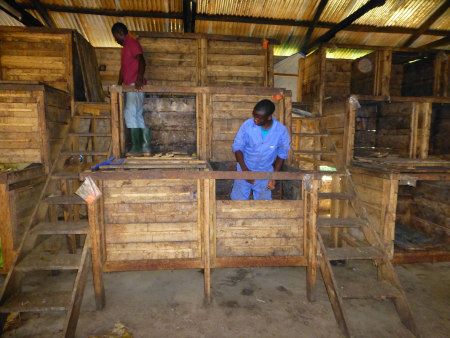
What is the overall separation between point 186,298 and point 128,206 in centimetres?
167

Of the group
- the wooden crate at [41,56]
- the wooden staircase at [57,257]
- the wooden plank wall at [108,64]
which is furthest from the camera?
the wooden plank wall at [108,64]

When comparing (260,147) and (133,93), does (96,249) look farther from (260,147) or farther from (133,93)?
(133,93)

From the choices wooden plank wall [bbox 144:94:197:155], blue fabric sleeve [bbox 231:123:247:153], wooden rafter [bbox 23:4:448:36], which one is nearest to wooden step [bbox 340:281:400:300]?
blue fabric sleeve [bbox 231:123:247:153]

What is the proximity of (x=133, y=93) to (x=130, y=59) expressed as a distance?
777 millimetres

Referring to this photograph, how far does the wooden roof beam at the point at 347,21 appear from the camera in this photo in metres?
8.09

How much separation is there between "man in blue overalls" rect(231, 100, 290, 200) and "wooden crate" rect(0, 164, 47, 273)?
144 inches

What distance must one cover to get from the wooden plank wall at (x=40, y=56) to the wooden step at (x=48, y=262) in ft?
15.5

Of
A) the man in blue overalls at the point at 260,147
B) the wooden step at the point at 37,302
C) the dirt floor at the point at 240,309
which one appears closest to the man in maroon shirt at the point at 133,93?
the man in blue overalls at the point at 260,147

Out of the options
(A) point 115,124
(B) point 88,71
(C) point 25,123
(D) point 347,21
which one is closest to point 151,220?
(A) point 115,124

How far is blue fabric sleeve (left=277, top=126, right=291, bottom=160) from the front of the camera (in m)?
4.73

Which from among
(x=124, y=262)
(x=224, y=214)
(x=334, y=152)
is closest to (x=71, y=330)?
(x=124, y=262)

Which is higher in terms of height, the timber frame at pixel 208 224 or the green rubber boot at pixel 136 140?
the green rubber boot at pixel 136 140

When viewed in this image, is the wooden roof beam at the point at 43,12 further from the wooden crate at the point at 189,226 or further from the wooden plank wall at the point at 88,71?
the wooden crate at the point at 189,226

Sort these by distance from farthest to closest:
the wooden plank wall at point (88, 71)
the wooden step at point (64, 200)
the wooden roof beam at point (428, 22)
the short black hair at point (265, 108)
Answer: the wooden roof beam at point (428, 22) → the wooden plank wall at point (88, 71) → the wooden step at point (64, 200) → the short black hair at point (265, 108)
